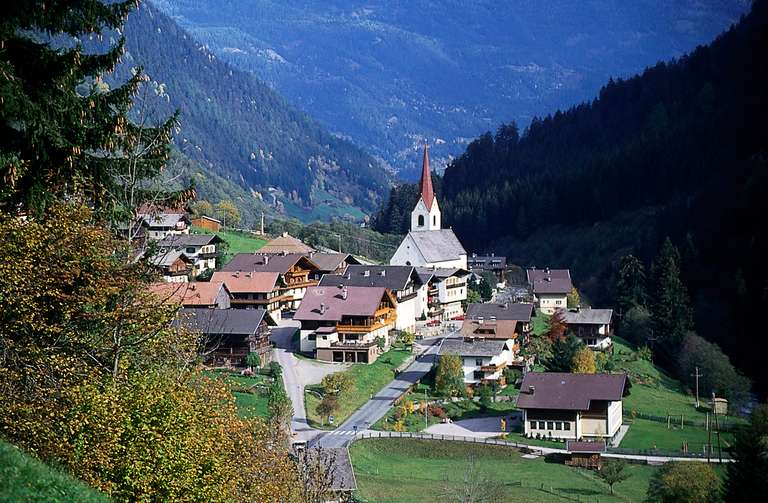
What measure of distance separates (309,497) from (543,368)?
43.2 metres

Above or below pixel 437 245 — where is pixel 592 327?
below

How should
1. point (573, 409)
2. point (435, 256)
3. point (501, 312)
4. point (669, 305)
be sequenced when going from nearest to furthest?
point (573, 409)
point (501, 312)
point (669, 305)
point (435, 256)

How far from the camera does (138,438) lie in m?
18.4

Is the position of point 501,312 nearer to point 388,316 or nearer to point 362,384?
point 388,316

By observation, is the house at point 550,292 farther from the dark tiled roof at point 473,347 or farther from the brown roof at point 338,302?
the dark tiled roof at point 473,347

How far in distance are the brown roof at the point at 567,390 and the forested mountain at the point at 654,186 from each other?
82.3ft

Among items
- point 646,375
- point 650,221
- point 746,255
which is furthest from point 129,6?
point 650,221

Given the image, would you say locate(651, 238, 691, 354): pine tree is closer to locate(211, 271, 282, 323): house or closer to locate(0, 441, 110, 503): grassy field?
locate(211, 271, 282, 323): house

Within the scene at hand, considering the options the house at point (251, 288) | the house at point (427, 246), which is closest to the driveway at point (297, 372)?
the house at point (251, 288)

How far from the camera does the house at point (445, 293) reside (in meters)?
88.9

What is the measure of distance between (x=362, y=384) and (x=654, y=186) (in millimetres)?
88315

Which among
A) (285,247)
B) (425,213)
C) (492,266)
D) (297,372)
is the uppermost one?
(425,213)

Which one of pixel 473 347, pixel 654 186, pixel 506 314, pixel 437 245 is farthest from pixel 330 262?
pixel 654 186

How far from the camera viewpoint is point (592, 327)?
80.8 meters
